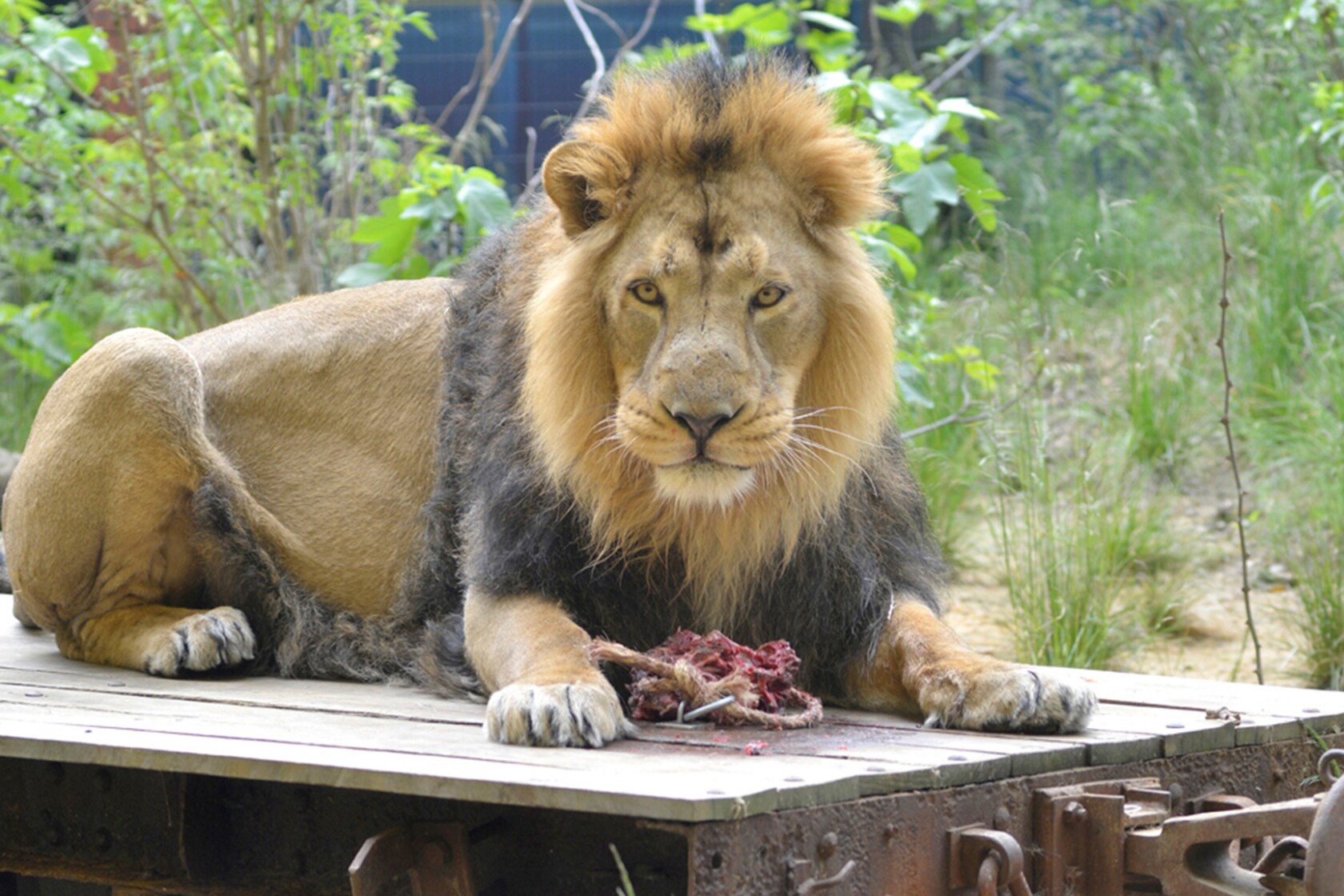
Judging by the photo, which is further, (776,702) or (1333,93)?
(1333,93)

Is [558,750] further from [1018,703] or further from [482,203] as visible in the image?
[482,203]

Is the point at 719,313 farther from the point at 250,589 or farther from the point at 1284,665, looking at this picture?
the point at 1284,665

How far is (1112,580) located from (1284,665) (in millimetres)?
660

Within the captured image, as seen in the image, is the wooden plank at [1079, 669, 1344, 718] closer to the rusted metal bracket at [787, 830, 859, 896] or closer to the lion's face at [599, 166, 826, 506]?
the lion's face at [599, 166, 826, 506]

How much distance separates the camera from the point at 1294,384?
729cm

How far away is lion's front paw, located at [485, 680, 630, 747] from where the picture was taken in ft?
8.85

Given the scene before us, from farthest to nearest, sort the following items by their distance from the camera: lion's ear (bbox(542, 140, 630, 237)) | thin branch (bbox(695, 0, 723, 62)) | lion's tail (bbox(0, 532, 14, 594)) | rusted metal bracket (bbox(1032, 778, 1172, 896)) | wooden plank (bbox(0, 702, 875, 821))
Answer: lion's tail (bbox(0, 532, 14, 594)), thin branch (bbox(695, 0, 723, 62)), lion's ear (bbox(542, 140, 630, 237)), rusted metal bracket (bbox(1032, 778, 1172, 896)), wooden plank (bbox(0, 702, 875, 821))

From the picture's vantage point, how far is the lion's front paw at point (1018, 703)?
2947 mm

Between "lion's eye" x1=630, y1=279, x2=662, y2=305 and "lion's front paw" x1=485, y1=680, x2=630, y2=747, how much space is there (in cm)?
76

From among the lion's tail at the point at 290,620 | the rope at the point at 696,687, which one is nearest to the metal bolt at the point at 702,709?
the rope at the point at 696,687

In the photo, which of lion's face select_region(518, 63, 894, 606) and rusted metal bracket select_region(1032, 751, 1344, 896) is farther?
lion's face select_region(518, 63, 894, 606)

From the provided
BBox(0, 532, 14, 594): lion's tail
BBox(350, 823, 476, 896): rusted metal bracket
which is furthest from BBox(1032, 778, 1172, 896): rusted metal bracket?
BBox(0, 532, 14, 594): lion's tail

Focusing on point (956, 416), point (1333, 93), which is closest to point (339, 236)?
point (956, 416)

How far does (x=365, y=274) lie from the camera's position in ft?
19.0
